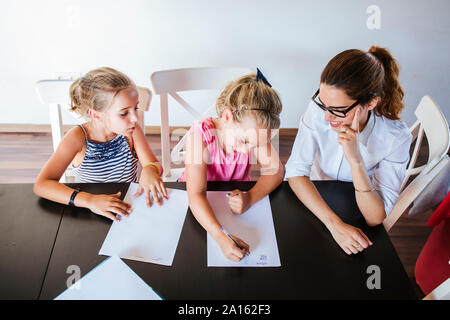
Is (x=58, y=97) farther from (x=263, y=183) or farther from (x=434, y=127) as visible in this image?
(x=434, y=127)

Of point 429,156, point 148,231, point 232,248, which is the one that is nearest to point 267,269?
point 232,248

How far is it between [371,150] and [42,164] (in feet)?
6.51

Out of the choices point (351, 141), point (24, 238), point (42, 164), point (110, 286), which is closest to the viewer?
point (110, 286)

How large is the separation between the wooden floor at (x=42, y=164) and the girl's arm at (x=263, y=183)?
3.24 feet

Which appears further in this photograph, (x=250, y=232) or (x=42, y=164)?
(x=42, y=164)

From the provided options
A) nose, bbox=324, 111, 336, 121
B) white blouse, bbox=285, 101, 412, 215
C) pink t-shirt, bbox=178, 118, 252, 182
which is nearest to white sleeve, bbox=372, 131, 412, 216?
white blouse, bbox=285, 101, 412, 215

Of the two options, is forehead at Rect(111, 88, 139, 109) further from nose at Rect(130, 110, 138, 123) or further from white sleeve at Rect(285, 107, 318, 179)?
white sleeve at Rect(285, 107, 318, 179)

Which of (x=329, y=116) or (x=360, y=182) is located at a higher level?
(x=329, y=116)

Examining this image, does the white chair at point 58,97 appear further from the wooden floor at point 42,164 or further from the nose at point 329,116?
the wooden floor at point 42,164

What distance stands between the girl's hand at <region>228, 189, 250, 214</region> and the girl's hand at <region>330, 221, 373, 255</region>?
251mm

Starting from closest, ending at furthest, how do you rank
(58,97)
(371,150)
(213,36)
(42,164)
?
(371,150) → (58,97) → (213,36) → (42,164)

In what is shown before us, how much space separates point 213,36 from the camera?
7.04ft

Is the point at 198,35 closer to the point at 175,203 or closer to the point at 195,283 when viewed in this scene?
the point at 175,203
